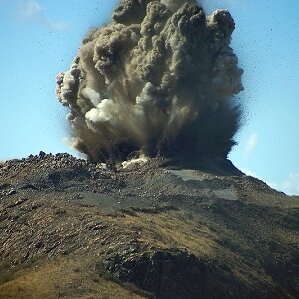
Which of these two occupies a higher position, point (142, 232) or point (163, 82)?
point (163, 82)

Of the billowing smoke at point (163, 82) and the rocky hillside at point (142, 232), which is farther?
the billowing smoke at point (163, 82)

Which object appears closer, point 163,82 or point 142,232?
point 142,232

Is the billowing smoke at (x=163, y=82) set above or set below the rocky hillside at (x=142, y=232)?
above

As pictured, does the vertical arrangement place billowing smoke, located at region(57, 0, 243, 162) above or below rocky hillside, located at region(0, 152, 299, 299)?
above

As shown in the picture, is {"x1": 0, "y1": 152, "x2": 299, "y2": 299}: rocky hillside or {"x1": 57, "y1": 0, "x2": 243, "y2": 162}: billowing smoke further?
{"x1": 57, "y1": 0, "x2": 243, "y2": 162}: billowing smoke

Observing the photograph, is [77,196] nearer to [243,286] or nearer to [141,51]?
[243,286]
